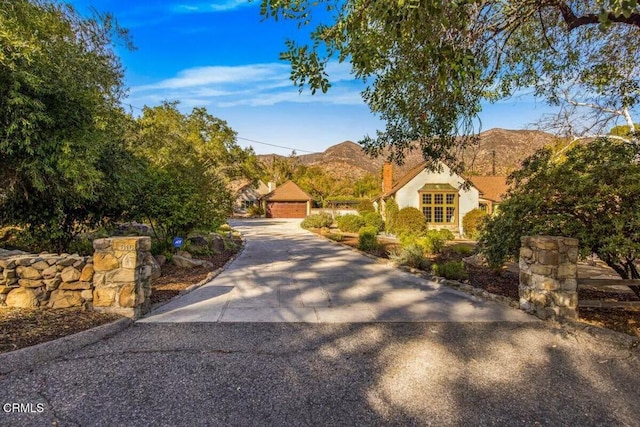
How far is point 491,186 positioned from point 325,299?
27554 millimetres

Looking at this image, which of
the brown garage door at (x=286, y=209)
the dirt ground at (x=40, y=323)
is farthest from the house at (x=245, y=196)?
the dirt ground at (x=40, y=323)

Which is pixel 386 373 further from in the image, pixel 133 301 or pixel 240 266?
pixel 240 266

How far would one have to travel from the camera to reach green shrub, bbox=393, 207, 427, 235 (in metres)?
19.2

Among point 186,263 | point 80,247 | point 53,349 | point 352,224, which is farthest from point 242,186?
point 53,349

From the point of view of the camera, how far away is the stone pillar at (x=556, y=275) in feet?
16.2

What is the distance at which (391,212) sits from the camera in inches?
851

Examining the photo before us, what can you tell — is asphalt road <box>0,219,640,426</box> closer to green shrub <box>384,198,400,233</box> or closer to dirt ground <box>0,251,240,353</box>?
dirt ground <box>0,251,240,353</box>

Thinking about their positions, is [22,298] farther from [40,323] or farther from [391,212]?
[391,212]

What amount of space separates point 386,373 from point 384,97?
14.8ft

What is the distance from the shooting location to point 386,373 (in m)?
3.41

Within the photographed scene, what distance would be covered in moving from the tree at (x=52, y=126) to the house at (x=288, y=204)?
108ft

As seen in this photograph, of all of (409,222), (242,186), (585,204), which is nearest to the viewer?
(585,204)

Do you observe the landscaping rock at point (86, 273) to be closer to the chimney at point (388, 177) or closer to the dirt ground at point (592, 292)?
the dirt ground at point (592, 292)

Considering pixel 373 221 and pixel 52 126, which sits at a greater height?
pixel 52 126
